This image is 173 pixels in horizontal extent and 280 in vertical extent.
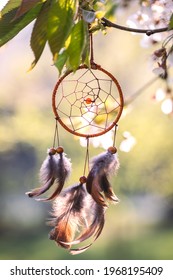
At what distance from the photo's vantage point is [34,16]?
55 centimetres

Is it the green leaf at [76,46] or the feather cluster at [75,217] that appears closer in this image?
the green leaf at [76,46]

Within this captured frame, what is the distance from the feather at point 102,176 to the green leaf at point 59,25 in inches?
11.3

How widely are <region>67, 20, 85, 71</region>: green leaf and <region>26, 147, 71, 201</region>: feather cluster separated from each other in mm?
293

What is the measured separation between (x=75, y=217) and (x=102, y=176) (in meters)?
0.07

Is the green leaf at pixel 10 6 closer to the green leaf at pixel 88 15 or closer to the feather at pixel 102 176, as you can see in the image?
the green leaf at pixel 88 15

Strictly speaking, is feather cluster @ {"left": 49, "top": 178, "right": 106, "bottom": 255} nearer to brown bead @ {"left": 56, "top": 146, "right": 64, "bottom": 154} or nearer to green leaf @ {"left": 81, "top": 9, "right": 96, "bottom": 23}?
brown bead @ {"left": 56, "top": 146, "right": 64, "bottom": 154}

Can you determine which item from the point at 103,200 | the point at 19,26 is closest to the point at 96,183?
the point at 103,200

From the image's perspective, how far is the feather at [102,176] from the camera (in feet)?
2.41

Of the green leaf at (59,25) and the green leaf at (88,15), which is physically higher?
the green leaf at (88,15)

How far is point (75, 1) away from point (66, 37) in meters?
0.05

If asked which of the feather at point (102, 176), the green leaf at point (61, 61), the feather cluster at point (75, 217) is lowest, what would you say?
the feather cluster at point (75, 217)

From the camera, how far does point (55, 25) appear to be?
484 mm

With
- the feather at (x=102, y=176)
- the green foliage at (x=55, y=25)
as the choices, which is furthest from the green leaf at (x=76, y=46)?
the feather at (x=102, y=176)

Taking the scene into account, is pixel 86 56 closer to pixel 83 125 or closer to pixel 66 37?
pixel 66 37
